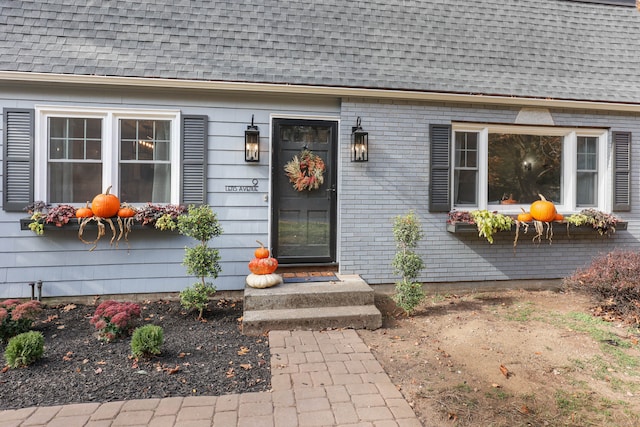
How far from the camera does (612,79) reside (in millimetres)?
5523

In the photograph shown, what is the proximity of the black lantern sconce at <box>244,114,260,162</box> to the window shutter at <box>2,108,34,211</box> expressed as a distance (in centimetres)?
252

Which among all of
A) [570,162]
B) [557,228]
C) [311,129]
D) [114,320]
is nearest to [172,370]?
[114,320]

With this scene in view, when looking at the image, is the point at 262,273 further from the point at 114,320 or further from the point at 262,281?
the point at 114,320

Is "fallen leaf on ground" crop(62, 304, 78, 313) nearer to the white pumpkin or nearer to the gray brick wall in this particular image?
the white pumpkin

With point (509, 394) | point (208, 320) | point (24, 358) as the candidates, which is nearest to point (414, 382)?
point (509, 394)

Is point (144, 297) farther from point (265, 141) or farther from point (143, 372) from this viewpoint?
point (265, 141)

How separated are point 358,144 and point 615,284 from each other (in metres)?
3.39

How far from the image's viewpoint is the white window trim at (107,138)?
14.3 ft

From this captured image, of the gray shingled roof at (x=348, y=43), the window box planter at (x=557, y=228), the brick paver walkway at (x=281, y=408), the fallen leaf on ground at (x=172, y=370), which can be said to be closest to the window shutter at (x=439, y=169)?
the window box planter at (x=557, y=228)

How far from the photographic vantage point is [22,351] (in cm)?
289

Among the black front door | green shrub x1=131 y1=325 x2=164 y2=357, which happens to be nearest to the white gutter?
the black front door

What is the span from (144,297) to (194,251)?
1153mm

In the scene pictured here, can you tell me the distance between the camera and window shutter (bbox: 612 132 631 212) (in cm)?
536

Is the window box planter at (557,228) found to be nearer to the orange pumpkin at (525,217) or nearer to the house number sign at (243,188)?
the orange pumpkin at (525,217)
